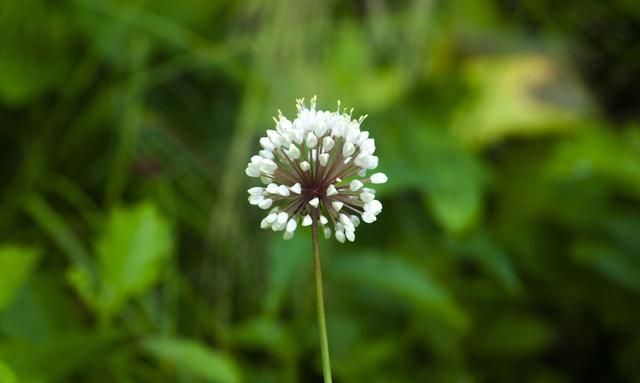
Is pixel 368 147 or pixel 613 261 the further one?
pixel 613 261

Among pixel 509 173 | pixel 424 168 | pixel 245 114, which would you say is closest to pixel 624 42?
pixel 509 173

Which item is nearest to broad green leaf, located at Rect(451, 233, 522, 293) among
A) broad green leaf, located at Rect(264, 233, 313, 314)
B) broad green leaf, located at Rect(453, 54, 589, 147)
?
broad green leaf, located at Rect(264, 233, 313, 314)

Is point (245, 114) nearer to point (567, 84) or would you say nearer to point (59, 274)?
point (59, 274)

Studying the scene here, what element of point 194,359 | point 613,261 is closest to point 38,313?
point 194,359

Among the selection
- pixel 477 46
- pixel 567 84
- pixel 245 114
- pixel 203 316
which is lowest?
pixel 203 316

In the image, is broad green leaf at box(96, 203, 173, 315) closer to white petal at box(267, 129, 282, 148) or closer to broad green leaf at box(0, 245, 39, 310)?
broad green leaf at box(0, 245, 39, 310)

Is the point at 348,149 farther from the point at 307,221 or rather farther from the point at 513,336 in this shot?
the point at 513,336
